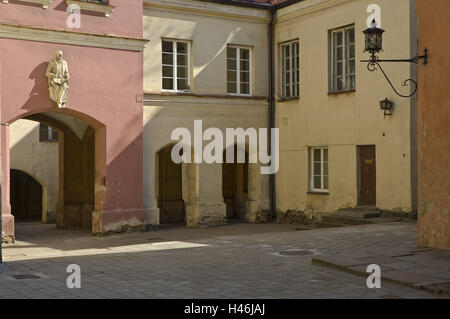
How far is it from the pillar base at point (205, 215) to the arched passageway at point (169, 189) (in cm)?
320

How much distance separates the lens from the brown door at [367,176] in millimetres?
17531

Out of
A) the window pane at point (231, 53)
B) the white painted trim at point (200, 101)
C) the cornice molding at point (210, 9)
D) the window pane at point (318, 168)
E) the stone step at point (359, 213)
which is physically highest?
the cornice molding at point (210, 9)

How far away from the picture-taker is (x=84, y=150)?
20453 mm

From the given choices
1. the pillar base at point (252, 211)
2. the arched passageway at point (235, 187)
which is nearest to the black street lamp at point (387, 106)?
the pillar base at point (252, 211)

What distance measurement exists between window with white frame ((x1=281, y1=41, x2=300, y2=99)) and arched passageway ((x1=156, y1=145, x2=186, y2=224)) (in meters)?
4.82

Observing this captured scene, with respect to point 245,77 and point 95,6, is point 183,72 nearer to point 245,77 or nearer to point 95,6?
point 245,77

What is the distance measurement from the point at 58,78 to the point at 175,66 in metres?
3.99

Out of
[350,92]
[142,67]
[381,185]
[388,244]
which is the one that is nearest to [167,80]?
[142,67]

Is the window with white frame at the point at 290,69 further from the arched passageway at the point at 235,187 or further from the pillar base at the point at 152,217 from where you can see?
the pillar base at the point at 152,217

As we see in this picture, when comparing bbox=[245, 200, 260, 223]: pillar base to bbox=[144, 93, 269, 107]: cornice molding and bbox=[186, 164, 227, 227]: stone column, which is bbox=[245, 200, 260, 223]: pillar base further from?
bbox=[144, 93, 269, 107]: cornice molding

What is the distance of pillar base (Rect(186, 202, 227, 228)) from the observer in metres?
19.5

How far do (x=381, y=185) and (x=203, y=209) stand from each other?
215 inches
